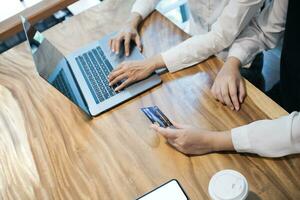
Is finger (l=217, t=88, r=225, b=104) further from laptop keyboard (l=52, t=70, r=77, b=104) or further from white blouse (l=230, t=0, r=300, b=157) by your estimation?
laptop keyboard (l=52, t=70, r=77, b=104)

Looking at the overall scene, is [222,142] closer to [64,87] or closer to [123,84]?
[123,84]

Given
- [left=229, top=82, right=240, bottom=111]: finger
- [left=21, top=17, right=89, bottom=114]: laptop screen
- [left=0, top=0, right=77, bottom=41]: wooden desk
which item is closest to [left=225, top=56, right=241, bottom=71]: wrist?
[left=229, top=82, right=240, bottom=111]: finger

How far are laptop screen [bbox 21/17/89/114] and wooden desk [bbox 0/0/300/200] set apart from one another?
2.2 inches

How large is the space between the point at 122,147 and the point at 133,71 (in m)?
0.25

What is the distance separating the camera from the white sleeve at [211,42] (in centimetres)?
99

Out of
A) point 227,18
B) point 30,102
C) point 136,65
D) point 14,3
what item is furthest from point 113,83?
point 14,3

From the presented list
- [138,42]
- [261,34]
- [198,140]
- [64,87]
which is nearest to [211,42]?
[261,34]

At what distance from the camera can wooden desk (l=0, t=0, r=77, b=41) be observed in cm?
144

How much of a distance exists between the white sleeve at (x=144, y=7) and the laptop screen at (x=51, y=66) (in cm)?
36

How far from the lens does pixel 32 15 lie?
1476 millimetres

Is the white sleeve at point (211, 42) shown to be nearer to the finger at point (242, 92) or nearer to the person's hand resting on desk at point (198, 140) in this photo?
the finger at point (242, 92)

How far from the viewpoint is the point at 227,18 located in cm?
100

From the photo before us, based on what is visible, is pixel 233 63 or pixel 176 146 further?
pixel 233 63

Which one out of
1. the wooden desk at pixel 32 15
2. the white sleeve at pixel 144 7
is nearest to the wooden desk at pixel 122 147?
the white sleeve at pixel 144 7
